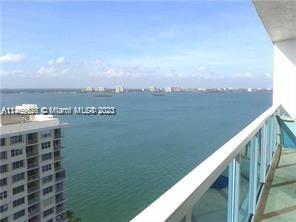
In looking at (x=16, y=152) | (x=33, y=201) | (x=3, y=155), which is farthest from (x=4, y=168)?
(x=33, y=201)

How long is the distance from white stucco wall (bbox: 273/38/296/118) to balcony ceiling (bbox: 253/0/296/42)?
1.27 ft

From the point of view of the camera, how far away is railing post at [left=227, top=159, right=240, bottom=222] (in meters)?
1.37

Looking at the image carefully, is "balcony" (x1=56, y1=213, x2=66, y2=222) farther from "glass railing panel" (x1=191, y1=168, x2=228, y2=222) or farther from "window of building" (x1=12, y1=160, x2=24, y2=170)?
"glass railing panel" (x1=191, y1=168, x2=228, y2=222)

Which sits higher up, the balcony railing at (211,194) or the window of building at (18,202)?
the balcony railing at (211,194)

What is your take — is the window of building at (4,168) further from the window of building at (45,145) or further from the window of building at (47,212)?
the window of building at (47,212)

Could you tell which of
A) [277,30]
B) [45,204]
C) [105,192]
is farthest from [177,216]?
A: [45,204]

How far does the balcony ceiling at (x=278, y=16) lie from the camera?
13.0 feet

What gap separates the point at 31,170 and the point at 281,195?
78.0 feet

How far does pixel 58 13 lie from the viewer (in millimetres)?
54719

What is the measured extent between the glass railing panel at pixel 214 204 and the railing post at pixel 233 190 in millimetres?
75

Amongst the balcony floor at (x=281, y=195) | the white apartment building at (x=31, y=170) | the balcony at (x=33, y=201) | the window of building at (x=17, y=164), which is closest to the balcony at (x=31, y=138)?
the white apartment building at (x=31, y=170)

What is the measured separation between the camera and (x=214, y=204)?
1.10m

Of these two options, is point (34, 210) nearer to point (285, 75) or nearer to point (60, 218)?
point (60, 218)

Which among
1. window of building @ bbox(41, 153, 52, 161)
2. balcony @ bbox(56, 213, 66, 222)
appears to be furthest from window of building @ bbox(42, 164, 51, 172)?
balcony @ bbox(56, 213, 66, 222)
